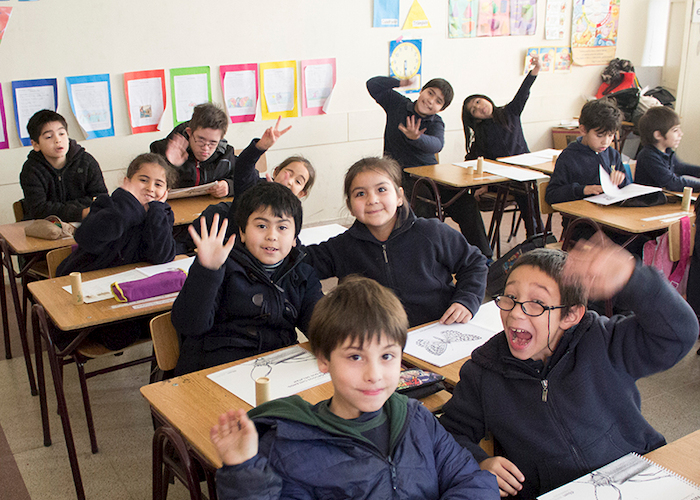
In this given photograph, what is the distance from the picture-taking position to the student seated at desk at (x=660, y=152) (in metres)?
3.90

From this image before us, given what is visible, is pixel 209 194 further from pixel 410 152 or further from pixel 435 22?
pixel 435 22

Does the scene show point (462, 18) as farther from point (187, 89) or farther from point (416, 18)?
point (187, 89)

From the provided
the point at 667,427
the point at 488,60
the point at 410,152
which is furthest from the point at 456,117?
the point at 667,427

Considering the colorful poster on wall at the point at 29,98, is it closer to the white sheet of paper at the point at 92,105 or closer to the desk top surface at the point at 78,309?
the white sheet of paper at the point at 92,105

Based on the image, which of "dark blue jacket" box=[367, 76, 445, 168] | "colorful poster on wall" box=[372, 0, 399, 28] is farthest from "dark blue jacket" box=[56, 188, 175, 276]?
"colorful poster on wall" box=[372, 0, 399, 28]

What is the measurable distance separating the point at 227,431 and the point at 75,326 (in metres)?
1.21

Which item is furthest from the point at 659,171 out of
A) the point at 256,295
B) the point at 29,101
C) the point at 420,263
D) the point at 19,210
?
the point at 29,101

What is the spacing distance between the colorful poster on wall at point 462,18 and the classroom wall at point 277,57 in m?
0.06

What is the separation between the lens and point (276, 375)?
1.71 meters

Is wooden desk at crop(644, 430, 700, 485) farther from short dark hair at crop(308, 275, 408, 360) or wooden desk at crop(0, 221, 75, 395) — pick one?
wooden desk at crop(0, 221, 75, 395)

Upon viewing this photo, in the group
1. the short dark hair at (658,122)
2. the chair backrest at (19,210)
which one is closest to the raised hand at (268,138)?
the chair backrest at (19,210)

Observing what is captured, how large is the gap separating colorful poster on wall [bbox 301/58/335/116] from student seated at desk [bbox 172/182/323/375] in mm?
3467

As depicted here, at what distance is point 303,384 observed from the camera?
1655mm

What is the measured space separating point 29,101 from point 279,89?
188 cm
